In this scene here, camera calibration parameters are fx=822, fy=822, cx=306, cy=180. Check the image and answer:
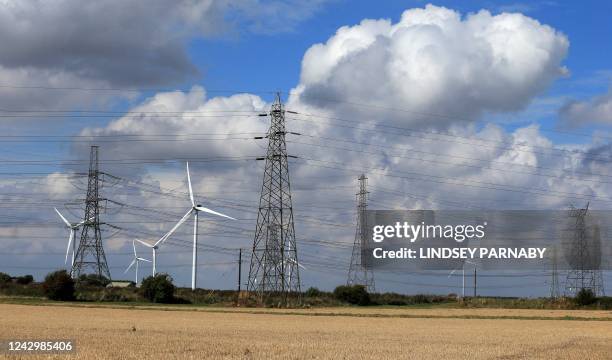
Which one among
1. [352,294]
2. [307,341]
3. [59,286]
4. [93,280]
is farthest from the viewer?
[93,280]

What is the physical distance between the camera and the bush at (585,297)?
132m

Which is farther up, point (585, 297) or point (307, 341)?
point (585, 297)

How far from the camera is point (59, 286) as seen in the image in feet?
430

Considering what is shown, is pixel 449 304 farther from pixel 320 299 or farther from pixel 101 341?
pixel 101 341

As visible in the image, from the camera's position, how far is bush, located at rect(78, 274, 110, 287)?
5846 inches

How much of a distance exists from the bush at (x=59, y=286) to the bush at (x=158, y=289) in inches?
472

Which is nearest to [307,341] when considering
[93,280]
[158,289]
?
[158,289]

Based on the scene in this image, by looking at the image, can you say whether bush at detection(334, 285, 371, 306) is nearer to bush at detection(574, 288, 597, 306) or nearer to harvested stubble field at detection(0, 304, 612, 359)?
bush at detection(574, 288, 597, 306)

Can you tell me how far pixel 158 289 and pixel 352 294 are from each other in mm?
33547

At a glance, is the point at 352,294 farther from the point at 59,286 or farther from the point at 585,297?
the point at 59,286

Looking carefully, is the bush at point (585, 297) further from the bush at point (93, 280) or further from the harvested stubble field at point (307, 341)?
the bush at point (93, 280)

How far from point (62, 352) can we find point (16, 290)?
12050 centimetres

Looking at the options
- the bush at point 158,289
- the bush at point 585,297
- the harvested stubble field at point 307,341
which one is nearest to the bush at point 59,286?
the bush at point 158,289

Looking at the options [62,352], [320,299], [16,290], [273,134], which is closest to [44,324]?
[62,352]
